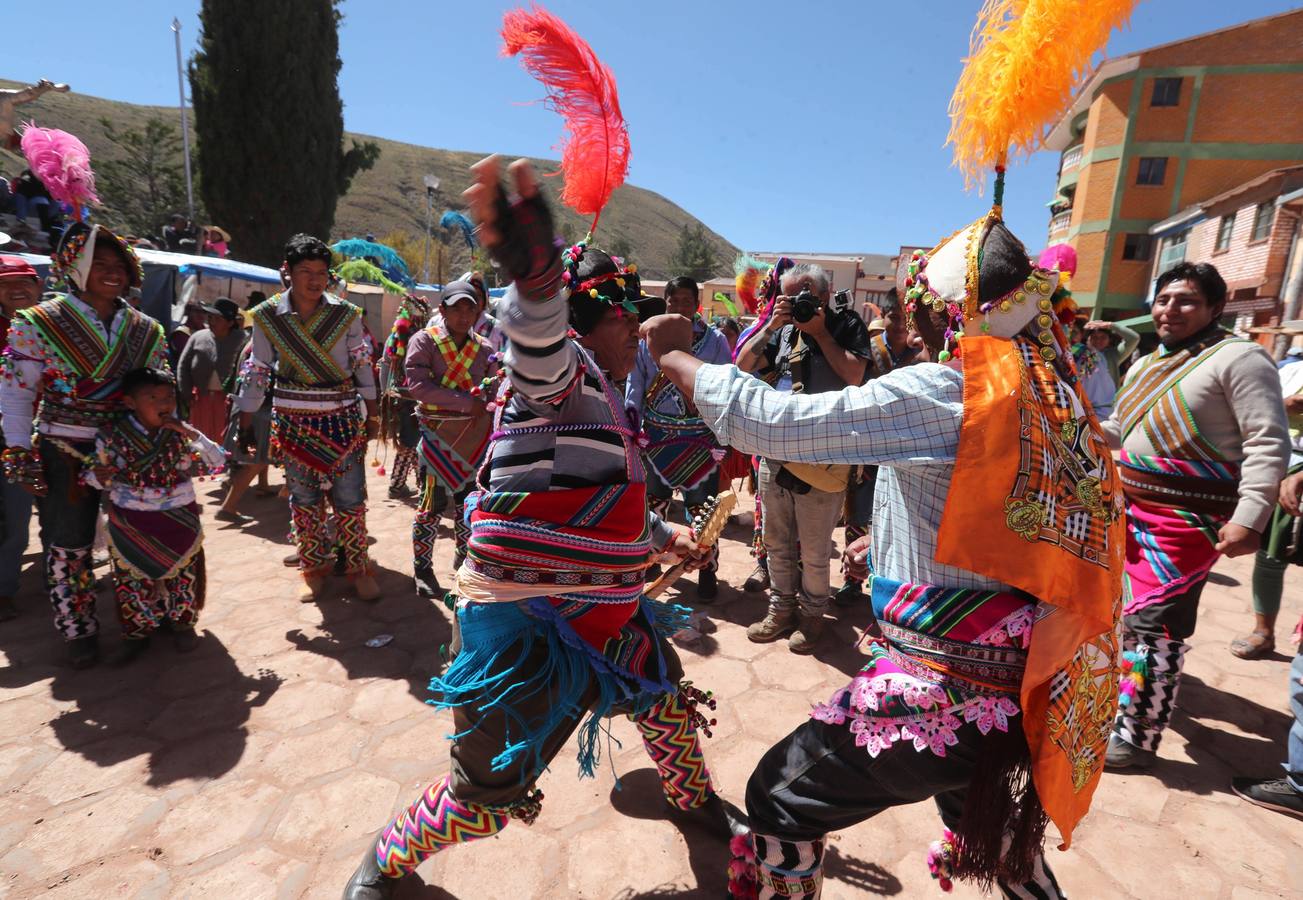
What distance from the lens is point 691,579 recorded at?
5.18 metres

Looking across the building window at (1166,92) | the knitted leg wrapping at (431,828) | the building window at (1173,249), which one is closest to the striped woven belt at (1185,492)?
the knitted leg wrapping at (431,828)

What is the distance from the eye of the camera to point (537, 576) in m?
1.83

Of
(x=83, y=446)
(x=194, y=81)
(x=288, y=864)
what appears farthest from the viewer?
(x=194, y=81)

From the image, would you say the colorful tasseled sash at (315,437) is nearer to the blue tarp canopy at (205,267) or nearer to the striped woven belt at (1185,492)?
the striped woven belt at (1185,492)

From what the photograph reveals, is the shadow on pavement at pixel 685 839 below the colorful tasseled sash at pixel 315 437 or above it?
below

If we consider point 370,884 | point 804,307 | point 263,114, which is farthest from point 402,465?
point 263,114

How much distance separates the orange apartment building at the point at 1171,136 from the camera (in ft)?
81.7

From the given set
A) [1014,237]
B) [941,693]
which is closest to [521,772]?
[941,693]

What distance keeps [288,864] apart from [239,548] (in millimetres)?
3761

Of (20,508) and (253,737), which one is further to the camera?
(20,508)

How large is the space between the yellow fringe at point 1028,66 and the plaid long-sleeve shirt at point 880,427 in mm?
735

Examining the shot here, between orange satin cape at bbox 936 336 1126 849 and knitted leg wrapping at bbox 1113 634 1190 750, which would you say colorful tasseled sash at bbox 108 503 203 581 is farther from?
knitted leg wrapping at bbox 1113 634 1190 750

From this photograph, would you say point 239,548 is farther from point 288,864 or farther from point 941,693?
point 941,693

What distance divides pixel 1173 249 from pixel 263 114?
33.3 m
